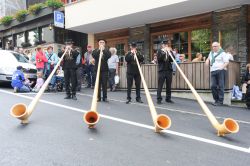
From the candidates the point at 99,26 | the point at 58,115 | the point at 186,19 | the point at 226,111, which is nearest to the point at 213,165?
the point at 58,115

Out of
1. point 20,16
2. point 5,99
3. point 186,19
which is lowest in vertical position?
point 5,99

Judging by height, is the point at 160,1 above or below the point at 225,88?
above

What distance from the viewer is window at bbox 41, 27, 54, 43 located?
21578mm

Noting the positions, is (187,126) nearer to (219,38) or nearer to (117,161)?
(117,161)

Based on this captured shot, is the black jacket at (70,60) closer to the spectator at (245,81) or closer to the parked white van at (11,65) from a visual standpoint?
the parked white van at (11,65)

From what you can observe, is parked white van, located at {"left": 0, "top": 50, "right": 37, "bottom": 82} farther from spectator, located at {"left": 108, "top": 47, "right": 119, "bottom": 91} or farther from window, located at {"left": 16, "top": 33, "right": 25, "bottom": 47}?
window, located at {"left": 16, "top": 33, "right": 25, "bottom": 47}

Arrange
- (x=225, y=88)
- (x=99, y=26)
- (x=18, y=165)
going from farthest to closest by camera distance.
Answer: (x=99, y=26) < (x=225, y=88) < (x=18, y=165)

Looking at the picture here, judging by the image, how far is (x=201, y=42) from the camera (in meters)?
15.5

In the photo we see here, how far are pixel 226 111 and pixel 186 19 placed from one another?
7588 mm

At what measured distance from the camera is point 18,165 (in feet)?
13.8

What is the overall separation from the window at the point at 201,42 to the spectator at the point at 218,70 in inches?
192

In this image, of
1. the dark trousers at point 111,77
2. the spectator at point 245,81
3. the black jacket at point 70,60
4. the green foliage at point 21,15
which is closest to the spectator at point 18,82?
the black jacket at point 70,60

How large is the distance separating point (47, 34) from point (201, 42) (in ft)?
36.0

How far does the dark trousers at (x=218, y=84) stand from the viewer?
10375mm
